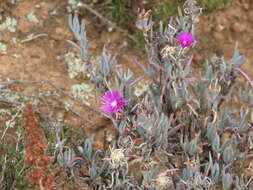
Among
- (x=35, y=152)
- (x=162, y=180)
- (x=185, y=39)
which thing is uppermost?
(x=185, y=39)

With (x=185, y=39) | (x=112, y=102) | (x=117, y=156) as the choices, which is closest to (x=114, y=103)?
(x=112, y=102)

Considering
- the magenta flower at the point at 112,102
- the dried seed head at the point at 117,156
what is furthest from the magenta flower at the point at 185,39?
the dried seed head at the point at 117,156

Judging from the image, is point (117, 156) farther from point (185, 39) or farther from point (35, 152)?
point (185, 39)

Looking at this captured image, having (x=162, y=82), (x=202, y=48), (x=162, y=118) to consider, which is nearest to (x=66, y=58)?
(x=202, y=48)

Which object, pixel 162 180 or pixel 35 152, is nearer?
pixel 35 152

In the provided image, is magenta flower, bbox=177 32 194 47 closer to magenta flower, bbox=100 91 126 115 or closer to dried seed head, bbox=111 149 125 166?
magenta flower, bbox=100 91 126 115

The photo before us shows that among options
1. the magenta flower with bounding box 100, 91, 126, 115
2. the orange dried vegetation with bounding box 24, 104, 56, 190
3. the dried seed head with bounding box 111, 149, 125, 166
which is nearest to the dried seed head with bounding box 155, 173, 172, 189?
the dried seed head with bounding box 111, 149, 125, 166

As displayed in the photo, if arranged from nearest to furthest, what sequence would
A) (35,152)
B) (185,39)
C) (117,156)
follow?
(35,152) < (117,156) < (185,39)

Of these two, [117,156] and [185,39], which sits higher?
[185,39]
